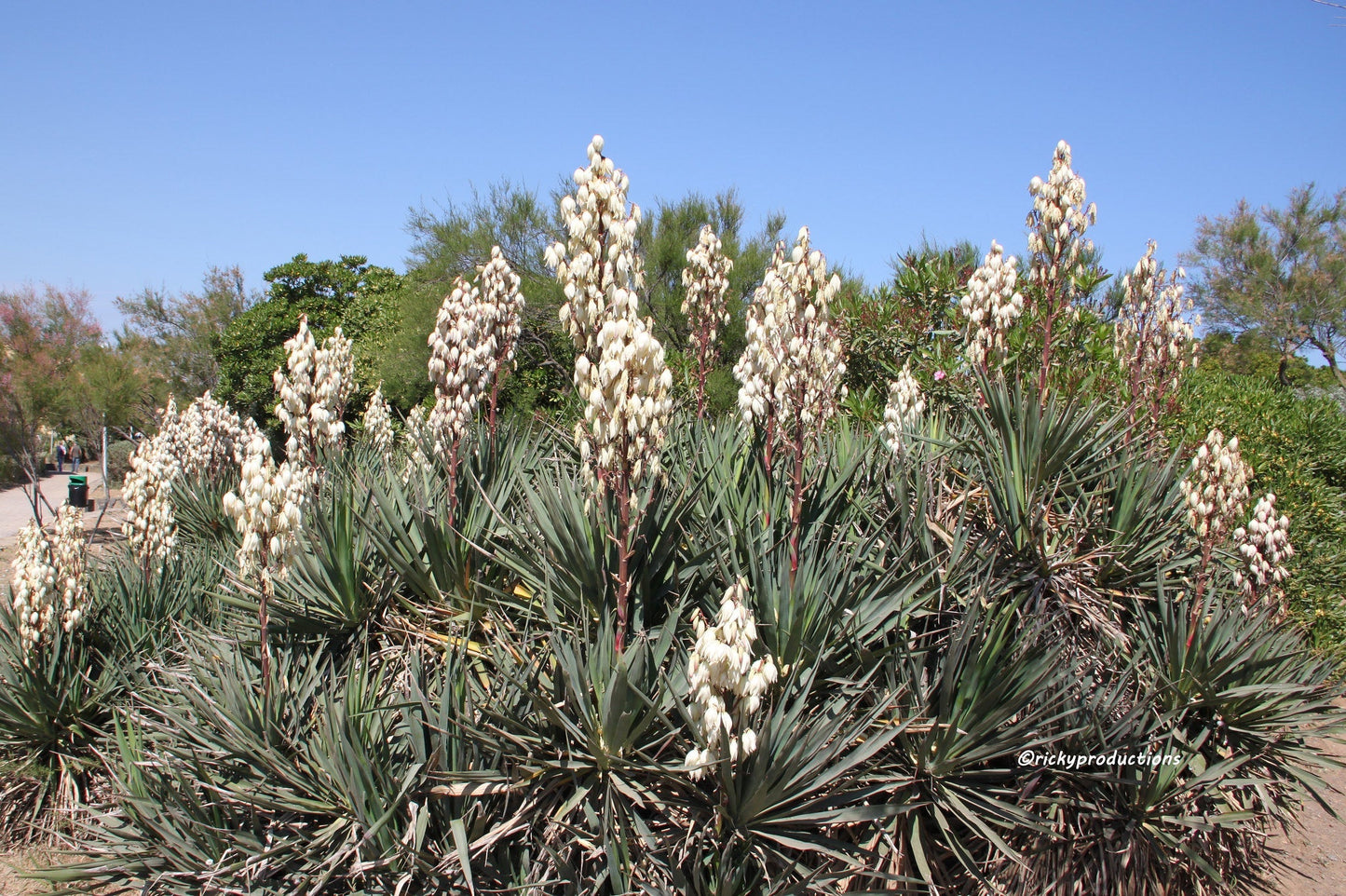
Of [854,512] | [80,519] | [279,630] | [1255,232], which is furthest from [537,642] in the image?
[1255,232]

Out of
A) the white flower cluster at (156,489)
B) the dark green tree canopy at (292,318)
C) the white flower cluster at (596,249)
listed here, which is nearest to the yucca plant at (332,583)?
the white flower cluster at (156,489)

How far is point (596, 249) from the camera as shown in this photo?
3.69m

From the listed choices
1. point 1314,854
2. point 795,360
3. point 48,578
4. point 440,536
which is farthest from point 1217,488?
point 48,578

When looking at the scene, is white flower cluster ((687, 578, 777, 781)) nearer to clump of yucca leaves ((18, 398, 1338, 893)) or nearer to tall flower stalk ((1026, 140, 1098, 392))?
clump of yucca leaves ((18, 398, 1338, 893))

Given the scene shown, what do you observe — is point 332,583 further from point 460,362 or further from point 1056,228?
point 1056,228

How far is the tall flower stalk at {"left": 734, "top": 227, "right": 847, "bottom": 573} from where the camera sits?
3971 mm

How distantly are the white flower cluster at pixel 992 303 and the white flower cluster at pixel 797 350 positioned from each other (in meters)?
1.89

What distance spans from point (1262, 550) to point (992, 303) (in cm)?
221

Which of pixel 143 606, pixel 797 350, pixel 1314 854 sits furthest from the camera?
pixel 143 606

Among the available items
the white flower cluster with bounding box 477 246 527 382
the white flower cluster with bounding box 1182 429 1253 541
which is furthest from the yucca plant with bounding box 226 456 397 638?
the white flower cluster with bounding box 1182 429 1253 541

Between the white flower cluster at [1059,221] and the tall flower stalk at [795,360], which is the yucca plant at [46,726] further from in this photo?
the white flower cluster at [1059,221]

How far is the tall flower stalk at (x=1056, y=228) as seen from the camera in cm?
529

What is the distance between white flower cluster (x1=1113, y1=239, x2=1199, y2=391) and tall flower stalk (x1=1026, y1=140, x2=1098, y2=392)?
1071mm

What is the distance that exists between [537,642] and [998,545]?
Answer: 8.38 ft
